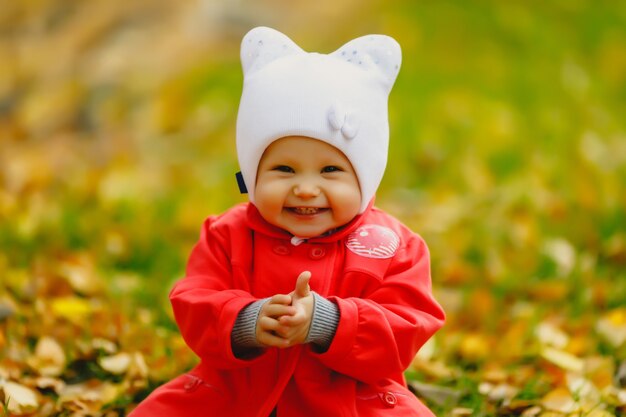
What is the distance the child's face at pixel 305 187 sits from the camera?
90.6 inches

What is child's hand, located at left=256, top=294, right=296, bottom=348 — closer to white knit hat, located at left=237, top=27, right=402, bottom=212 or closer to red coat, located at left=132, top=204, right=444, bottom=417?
red coat, located at left=132, top=204, right=444, bottom=417

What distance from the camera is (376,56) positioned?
2391mm

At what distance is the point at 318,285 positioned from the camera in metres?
2.36

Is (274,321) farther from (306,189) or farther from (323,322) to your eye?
(306,189)

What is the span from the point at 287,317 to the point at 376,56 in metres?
0.67

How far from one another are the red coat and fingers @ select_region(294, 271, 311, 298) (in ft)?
0.28

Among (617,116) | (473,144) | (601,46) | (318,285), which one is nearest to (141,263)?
(318,285)

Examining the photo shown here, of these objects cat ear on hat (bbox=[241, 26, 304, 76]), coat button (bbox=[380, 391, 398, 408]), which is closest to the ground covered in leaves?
coat button (bbox=[380, 391, 398, 408])

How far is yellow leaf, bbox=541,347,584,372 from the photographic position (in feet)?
9.88

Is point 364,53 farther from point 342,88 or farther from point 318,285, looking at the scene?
point 318,285

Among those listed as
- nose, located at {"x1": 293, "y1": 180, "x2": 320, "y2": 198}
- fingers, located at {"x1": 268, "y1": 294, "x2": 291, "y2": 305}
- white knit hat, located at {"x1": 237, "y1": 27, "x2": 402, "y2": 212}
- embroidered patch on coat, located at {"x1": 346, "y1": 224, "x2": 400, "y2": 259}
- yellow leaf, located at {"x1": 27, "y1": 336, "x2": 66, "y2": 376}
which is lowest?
yellow leaf, located at {"x1": 27, "y1": 336, "x2": 66, "y2": 376}

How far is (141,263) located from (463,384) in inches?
57.6

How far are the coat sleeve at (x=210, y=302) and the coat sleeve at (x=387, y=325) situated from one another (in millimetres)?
216

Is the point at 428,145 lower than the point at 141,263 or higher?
higher
